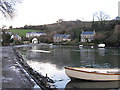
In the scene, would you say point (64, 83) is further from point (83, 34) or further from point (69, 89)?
point (83, 34)

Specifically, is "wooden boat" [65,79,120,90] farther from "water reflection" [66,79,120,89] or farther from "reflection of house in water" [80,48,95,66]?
"reflection of house in water" [80,48,95,66]

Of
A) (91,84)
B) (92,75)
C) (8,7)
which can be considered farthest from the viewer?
(8,7)

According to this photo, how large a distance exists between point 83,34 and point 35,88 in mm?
67784

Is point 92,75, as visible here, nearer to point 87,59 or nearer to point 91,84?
point 91,84

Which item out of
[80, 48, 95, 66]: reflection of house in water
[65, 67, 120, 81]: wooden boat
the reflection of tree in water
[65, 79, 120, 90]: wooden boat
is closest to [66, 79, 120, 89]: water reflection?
[65, 79, 120, 90]: wooden boat

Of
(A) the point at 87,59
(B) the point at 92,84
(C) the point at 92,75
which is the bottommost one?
(B) the point at 92,84

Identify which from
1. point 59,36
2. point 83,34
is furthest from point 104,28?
point 59,36

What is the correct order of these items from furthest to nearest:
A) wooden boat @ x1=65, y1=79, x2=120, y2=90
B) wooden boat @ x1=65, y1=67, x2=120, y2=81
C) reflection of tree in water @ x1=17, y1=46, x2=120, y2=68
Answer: reflection of tree in water @ x1=17, y1=46, x2=120, y2=68 → wooden boat @ x1=65, y1=67, x2=120, y2=81 → wooden boat @ x1=65, y1=79, x2=120, y2=90

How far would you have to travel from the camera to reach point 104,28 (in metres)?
76.7

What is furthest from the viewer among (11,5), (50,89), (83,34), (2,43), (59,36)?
(59,36)

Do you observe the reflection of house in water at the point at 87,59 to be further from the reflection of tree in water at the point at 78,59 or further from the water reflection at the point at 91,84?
the water reflection at the point at 91,84

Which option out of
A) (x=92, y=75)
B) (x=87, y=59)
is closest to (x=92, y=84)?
(x=92, y=75)

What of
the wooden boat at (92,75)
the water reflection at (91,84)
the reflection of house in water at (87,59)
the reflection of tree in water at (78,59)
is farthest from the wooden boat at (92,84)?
the reflection of house in water at (87,59)

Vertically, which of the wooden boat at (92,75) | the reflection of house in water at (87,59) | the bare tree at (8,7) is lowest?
the reflection of house in water at (87,59)
